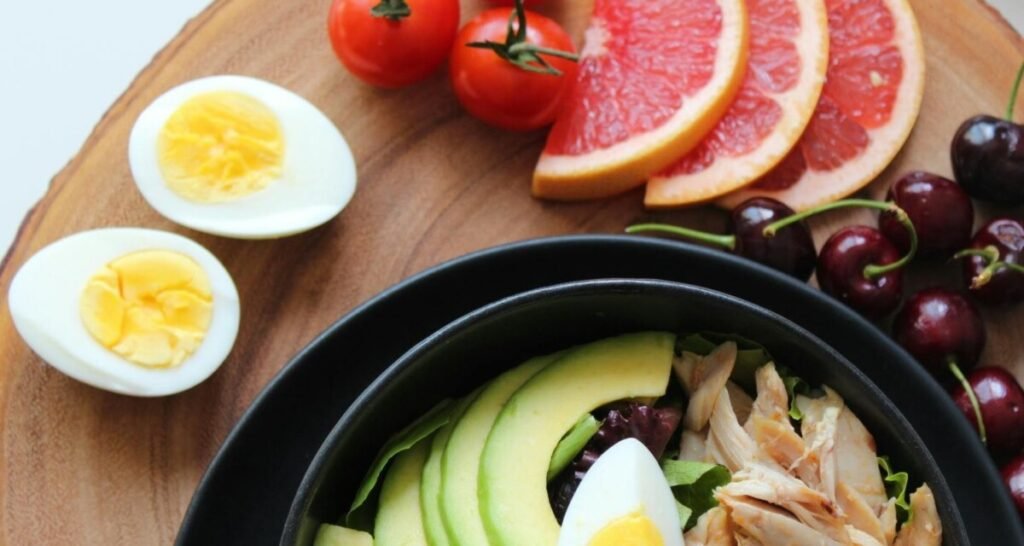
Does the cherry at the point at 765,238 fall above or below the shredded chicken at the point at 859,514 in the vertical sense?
above

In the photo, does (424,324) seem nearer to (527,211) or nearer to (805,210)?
(527,211)

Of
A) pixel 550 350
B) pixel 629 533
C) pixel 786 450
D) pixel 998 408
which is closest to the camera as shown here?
pixel 629 533

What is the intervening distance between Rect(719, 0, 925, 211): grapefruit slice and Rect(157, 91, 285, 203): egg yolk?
0.74 meters

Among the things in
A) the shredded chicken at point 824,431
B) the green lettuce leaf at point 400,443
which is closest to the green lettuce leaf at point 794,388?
the shredded chicken at point 824,431

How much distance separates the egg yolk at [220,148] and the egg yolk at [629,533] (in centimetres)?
78

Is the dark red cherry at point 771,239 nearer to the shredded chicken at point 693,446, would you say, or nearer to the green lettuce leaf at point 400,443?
the shredded chicken at point 693,446

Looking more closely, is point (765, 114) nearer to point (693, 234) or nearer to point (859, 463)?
point (693, 234)

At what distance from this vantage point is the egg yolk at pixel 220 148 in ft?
5.88

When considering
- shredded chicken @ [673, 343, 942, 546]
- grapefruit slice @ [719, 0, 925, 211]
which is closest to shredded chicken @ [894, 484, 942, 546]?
shredded chicken @ [673, 343, 942, 546]

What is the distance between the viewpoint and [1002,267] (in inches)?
69.3

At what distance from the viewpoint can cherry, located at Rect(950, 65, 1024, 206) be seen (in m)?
1.78

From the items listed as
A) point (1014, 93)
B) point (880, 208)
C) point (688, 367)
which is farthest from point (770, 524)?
point (1014, 93)

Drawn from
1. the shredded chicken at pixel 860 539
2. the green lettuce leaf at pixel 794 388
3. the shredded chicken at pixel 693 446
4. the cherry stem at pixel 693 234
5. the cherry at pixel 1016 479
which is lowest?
the cherry at pixel 1016 479

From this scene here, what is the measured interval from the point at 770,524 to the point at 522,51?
810 mm
